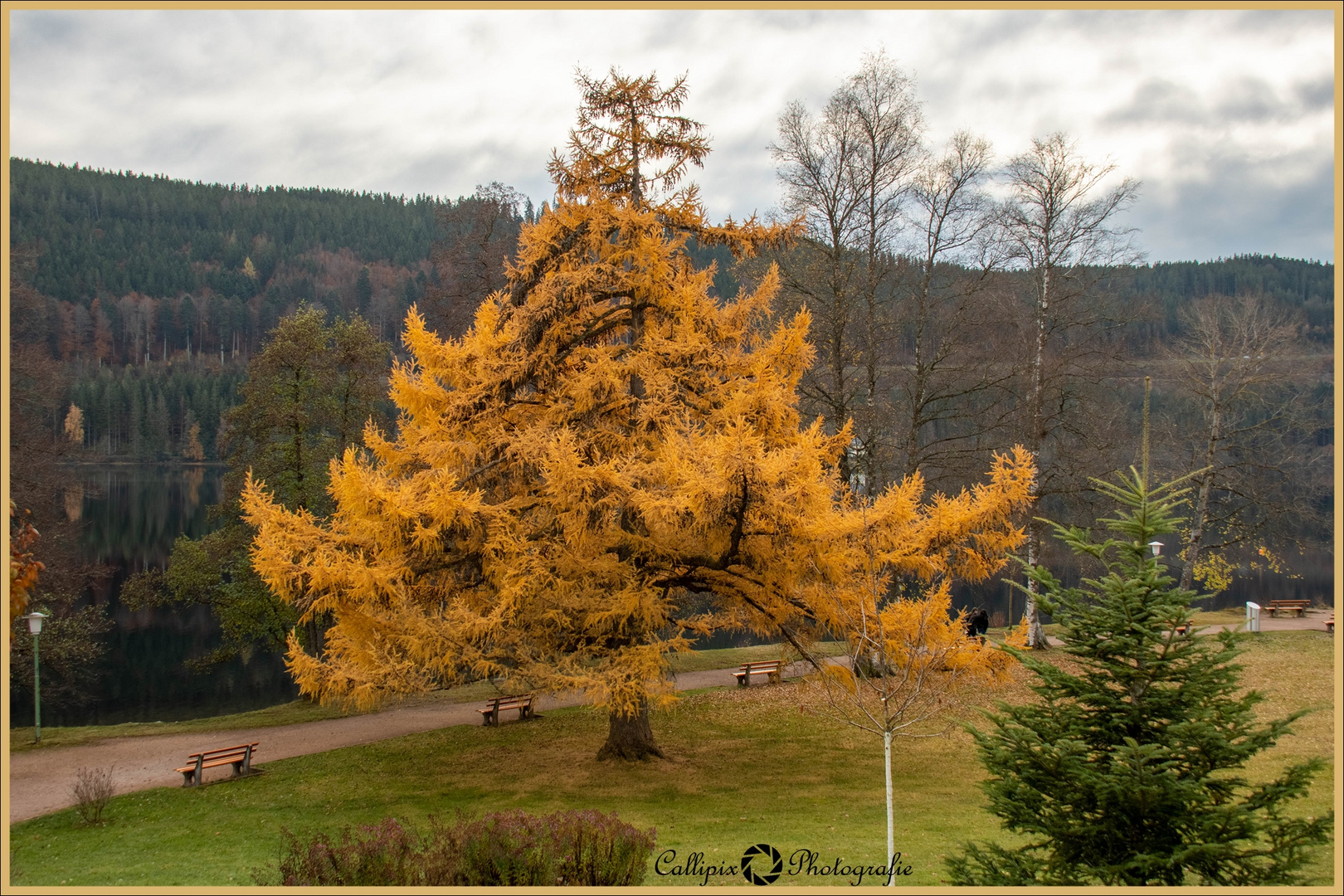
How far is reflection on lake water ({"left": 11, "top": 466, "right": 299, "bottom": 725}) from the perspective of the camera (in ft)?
78.2

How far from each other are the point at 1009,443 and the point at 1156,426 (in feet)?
34.9

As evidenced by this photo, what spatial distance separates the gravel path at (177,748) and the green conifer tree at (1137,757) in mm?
7258

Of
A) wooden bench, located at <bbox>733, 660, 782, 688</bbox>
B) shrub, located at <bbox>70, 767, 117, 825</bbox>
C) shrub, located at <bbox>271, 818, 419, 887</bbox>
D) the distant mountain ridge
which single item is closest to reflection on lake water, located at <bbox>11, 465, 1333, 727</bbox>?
wooden bench, located at <bbox>733, 660, 782, 688</bbox>

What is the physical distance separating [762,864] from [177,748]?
12.1 metres

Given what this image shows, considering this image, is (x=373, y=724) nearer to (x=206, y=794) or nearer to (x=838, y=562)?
(x=206, y=794)

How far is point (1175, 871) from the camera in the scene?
17.1ft

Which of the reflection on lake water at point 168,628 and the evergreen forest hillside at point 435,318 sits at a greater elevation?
the evergreen forest hillside at point 435,318

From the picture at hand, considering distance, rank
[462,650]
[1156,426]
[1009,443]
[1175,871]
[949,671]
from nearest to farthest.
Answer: [1175,871], [462,650], [949,671], [1009,443], [1156,426]


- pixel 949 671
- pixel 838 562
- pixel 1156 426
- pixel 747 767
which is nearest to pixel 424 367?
pixel 838 562

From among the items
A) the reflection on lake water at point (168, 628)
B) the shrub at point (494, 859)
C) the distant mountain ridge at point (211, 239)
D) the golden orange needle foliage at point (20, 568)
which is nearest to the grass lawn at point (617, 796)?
the shrub at point (494, 859)

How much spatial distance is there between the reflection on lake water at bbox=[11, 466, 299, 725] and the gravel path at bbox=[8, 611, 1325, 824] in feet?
25.2

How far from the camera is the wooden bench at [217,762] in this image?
495 inches

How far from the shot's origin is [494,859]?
6391mm

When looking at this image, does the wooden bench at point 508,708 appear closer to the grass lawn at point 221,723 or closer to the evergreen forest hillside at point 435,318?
the grass lawn at point 221,723
